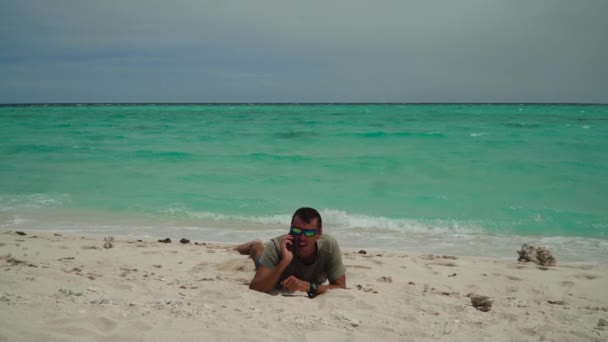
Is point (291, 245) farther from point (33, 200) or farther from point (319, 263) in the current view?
point (33, 200)

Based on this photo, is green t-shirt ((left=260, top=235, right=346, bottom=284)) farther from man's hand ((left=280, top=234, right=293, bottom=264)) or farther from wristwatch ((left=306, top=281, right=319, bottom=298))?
wristwatch ((left=306, top=281, right=319, bottom=298))

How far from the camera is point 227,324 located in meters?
3.28

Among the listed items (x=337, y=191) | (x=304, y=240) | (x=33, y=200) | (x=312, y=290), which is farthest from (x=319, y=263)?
(x=33, y=200)

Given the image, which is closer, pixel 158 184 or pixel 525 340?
pixel 525 340

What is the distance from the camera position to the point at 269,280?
4188 mm

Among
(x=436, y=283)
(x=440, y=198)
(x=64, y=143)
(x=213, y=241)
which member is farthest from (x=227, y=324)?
(x=64, y=143)

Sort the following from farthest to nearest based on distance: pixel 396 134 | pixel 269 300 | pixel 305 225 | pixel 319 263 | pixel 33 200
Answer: pixel 396 134 < pixel 33 200 < pixel 319 263 < pixel 305 225 < pixel 269 300

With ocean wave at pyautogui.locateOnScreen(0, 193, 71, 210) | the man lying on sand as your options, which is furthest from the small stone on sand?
ocean wave at pyautogui.locateOnScreen(0, 193, 71, 210)

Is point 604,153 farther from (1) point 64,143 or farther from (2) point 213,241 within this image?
(1) point 64,143

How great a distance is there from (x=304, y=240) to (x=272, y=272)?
0.42m

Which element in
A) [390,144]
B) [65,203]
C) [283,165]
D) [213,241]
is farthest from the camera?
[390,144]

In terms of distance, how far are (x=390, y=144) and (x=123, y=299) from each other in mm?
17257

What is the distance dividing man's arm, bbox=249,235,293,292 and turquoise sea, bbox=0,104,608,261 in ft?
10.3

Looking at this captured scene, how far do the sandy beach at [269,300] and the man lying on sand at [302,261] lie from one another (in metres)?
0.13
